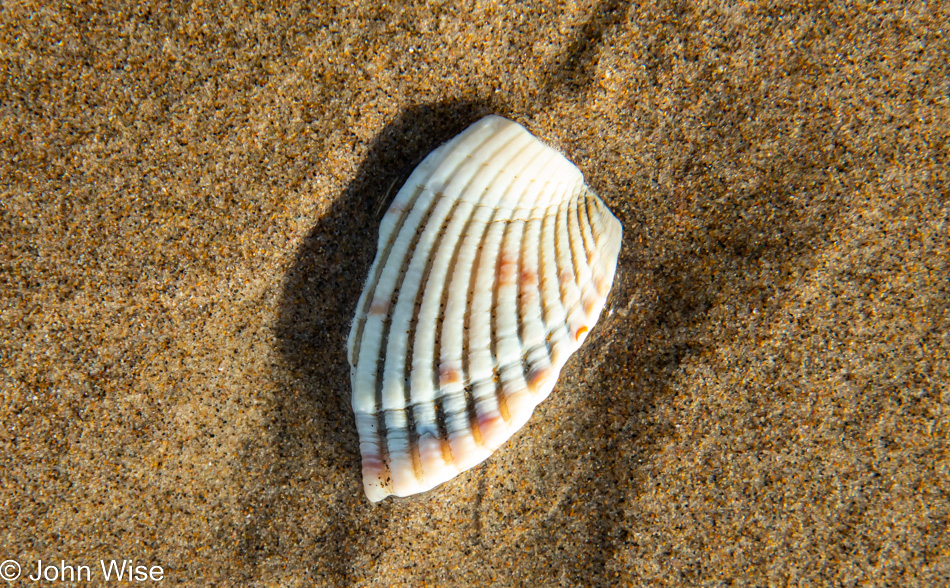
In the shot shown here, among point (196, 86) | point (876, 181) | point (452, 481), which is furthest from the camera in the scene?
point (452, 481)

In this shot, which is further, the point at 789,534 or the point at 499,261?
the point at 789,534

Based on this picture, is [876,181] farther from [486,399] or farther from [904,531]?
[486,399]

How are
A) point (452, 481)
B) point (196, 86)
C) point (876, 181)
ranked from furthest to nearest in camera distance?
point (452, 481), point (876, 181), point (196, 86)

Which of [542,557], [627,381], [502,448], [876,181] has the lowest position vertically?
[542,557]

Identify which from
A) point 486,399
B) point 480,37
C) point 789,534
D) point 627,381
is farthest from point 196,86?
point 789,534

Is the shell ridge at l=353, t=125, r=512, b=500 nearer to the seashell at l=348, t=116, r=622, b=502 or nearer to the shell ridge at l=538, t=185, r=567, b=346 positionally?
the seashell at l=348, t=116, r=622, b=502

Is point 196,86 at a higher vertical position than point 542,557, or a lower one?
higher

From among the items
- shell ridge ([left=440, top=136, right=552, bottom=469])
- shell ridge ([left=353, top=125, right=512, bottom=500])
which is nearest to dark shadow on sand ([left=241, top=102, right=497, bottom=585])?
shell ridge ([left=353, top=125, right=512, bottom=500])
